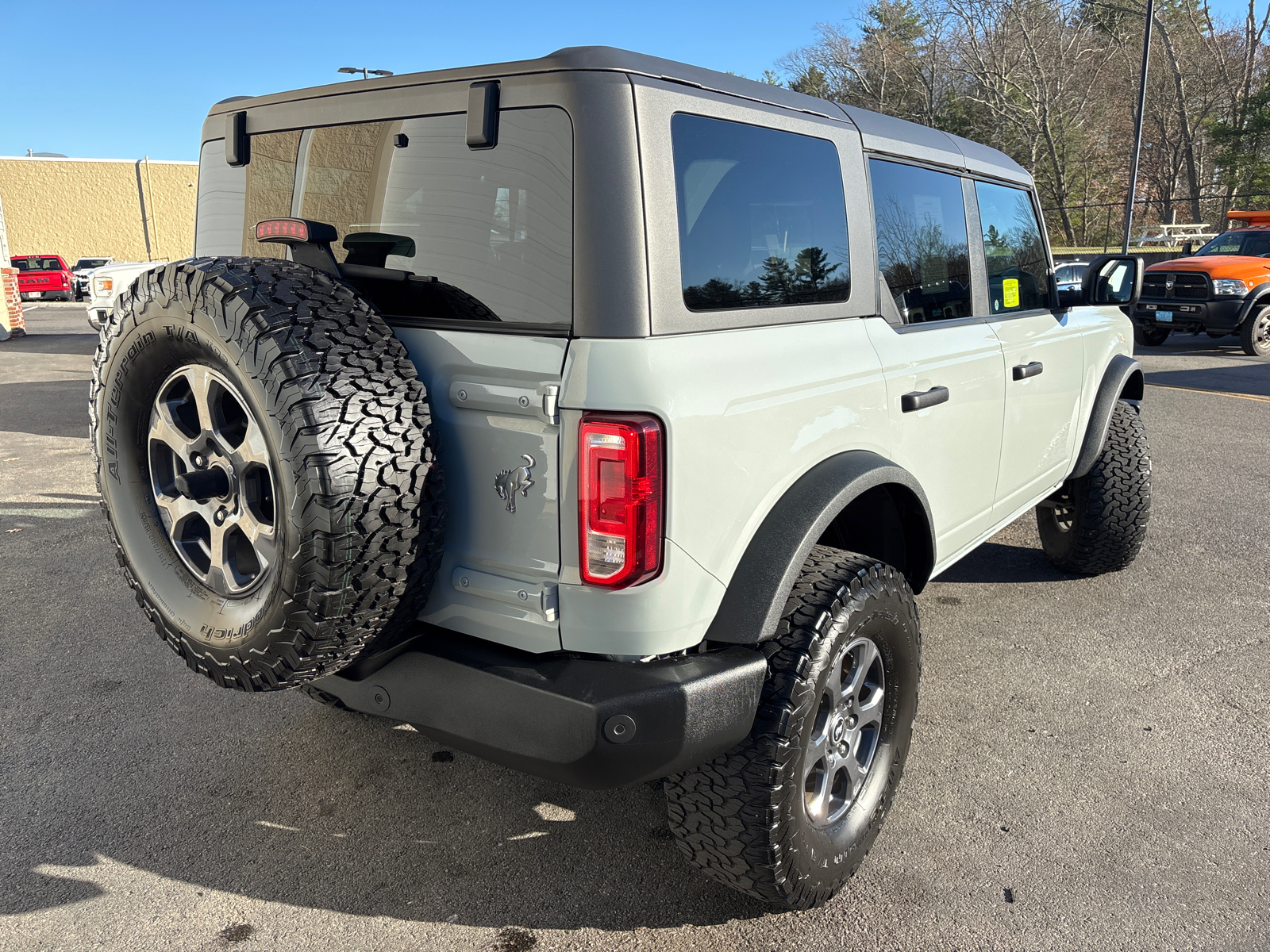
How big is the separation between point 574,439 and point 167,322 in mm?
986

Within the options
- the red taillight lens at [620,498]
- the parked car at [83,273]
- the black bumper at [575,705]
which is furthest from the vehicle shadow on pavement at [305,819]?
the parked car at [83,273]

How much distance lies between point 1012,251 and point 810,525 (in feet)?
6.91

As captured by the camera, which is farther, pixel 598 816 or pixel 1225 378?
pixel 1225 378

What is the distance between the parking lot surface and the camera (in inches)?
94.3

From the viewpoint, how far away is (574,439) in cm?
193

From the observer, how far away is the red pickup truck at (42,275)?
3231 centimetres

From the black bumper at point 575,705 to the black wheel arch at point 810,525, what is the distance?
4.0 inches

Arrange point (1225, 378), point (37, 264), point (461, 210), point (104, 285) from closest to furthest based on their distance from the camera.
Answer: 1. point (461, 210)
2. point (1225, 378)
3. point (104, 285)
4. point (37, 264)

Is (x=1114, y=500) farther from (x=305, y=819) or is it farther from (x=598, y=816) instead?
(x=305, y=819)

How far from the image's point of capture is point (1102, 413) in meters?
4.37

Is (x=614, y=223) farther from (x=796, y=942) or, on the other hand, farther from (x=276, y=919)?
(x=276, y=919)

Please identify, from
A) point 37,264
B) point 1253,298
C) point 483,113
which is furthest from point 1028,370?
point 37,264

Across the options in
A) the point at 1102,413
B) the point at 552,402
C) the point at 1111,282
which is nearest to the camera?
the point at 552,402

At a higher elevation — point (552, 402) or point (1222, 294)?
point (1222, 294)
